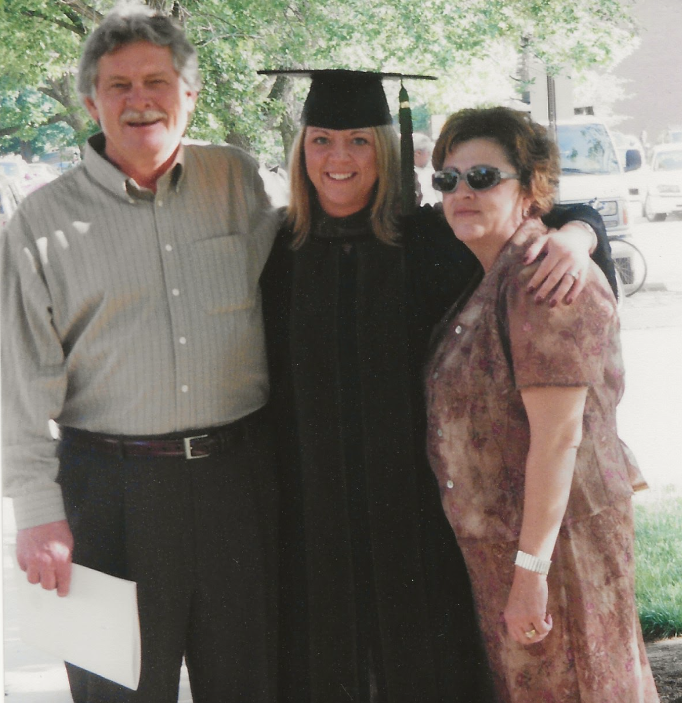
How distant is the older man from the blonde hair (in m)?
0.16

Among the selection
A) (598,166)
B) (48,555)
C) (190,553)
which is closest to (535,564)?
(190,553)

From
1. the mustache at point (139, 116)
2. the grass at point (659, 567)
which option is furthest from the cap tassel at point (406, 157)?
the grass at point (659, 567)

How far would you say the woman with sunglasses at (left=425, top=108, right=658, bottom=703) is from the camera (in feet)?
5.82

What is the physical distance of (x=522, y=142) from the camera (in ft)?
6.23

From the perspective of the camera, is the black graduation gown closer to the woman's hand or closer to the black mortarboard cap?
the black mortarboard cap

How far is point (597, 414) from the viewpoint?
186cm

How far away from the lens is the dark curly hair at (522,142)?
191cm

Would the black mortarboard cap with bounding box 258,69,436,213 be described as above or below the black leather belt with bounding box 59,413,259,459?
above

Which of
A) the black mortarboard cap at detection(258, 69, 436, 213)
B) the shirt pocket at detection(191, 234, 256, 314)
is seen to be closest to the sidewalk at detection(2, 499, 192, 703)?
the shirt pocket at detection(191, 234, 256, 314)

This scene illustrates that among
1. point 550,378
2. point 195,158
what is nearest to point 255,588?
point 550,378

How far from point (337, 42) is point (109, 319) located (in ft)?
4.43

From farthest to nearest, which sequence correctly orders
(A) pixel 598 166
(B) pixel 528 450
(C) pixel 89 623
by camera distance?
1. (A) pixel 598 166
2. (C) pixel 89 623
3. (B) pixel 528 450

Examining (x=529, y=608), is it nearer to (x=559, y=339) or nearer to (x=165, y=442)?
(x=559, y=339)

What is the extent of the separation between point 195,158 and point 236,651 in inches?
50.6
